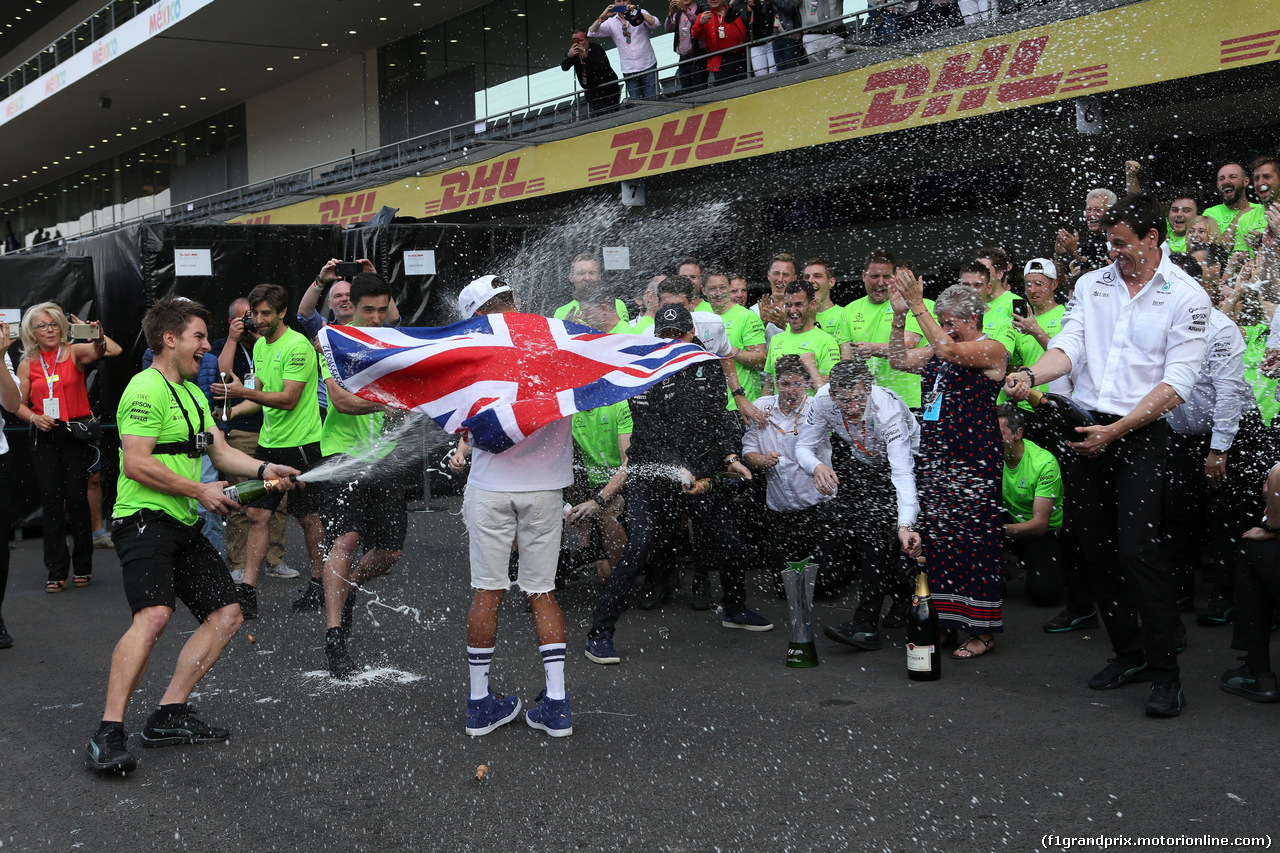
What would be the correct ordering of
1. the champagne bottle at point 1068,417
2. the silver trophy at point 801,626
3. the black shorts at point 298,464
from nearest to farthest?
the champagne bottle at point 1068,417 < the silver trophy at point 801,626 < the black shorts at point 298,464

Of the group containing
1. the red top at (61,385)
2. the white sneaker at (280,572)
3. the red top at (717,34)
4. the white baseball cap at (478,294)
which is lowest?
the white sneaker at (280,572)

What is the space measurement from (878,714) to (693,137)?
954cm

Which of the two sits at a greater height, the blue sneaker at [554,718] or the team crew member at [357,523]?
the team crew member at [357,523]

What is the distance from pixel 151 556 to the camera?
4441 mm

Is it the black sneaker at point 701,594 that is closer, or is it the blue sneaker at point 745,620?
the blue sneaker at point 745,620

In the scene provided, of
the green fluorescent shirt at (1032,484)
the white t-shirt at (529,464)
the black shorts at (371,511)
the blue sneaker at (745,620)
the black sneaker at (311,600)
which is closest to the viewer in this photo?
the white t-shirt at (529,464)

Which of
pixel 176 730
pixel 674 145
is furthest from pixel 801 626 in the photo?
pixel 674 145

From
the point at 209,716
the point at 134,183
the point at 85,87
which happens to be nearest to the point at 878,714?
the point at 209,716

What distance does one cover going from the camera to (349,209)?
19422mm

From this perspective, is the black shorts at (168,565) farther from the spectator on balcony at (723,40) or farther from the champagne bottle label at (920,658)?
the spectator on balcony at (723,40)

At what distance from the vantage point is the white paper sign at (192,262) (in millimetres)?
11078

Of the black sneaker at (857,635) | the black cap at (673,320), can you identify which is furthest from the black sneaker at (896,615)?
the black cap at (673,320)

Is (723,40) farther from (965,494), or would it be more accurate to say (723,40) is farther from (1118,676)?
(1118,676)

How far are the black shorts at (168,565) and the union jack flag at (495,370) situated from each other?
3.03ft
